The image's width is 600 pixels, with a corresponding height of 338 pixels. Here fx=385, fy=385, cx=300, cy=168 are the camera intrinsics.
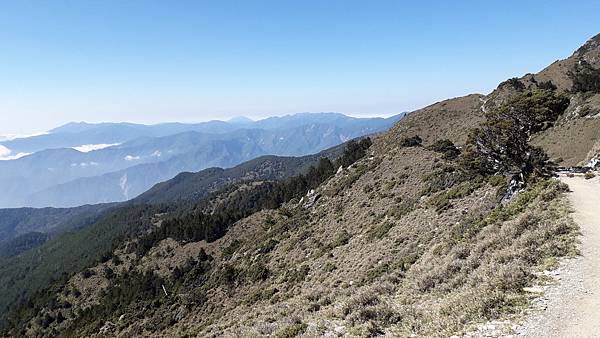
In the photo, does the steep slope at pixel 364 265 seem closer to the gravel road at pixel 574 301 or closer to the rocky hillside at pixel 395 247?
the rocky hillside at pixel 395 247

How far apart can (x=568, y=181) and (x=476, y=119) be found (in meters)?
52.0

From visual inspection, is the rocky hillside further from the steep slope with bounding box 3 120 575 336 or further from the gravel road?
the gravel road

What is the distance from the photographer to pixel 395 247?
2756cm

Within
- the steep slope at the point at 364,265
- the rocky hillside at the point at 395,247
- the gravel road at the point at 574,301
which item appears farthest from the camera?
the rocky hillside at the point at 395,247

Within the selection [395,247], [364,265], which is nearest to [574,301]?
[364,265]

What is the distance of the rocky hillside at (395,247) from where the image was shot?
44.3ft

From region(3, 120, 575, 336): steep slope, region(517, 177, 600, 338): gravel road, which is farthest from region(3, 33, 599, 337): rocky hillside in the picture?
region(517, 177, 600, 338): gravel road

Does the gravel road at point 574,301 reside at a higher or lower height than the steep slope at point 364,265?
higher

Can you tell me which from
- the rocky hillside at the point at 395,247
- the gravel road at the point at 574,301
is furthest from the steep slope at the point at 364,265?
the gravel road at the point at 574,301

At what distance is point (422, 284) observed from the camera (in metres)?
15.4

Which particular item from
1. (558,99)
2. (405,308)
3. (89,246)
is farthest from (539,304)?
(89,246)

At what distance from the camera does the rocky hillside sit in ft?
44.3

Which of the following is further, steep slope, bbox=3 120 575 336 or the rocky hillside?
the rocky hillside

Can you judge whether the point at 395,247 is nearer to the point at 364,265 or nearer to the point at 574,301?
the point at 364,265
